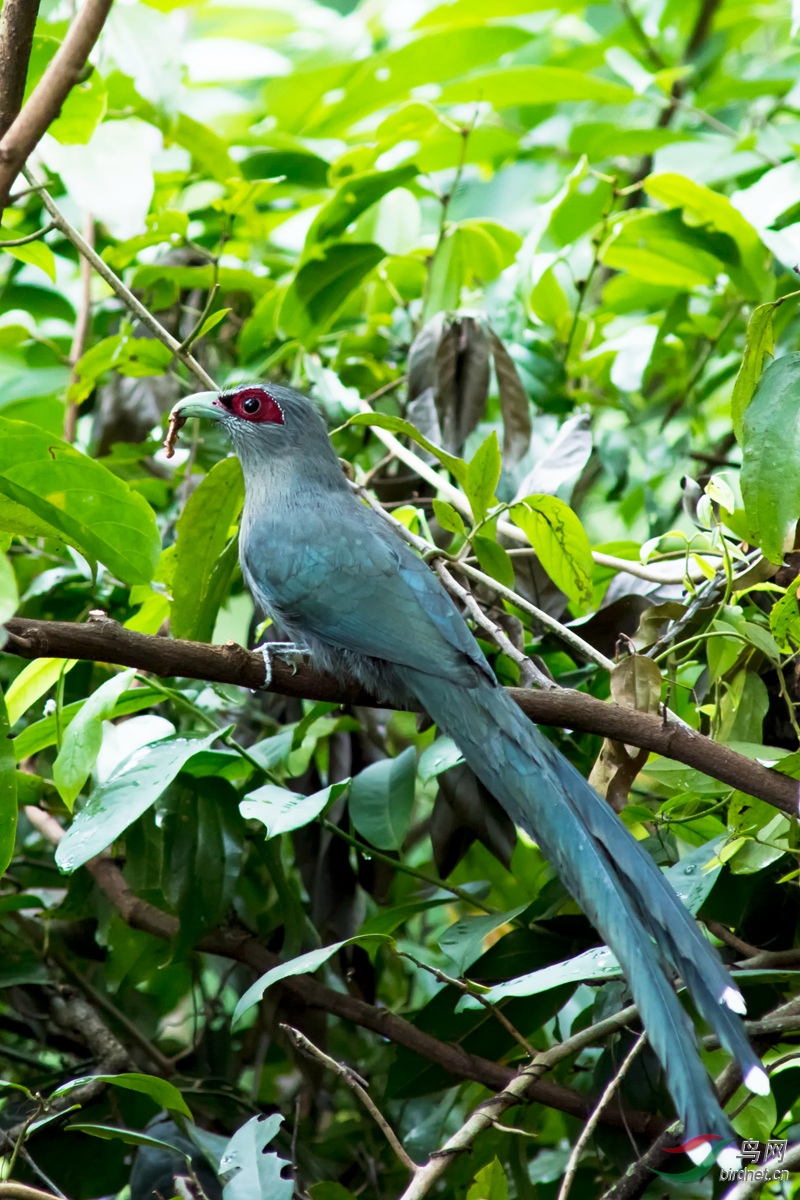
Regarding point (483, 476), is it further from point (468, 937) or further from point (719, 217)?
point (719, 217)

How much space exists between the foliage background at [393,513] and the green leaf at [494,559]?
0.5 inches

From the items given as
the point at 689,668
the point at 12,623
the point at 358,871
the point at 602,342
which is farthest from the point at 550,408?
the point at 12,623

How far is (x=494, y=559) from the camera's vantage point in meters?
2.59

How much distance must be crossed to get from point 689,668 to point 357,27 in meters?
3.02

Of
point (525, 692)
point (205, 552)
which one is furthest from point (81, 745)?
point (525, 692)

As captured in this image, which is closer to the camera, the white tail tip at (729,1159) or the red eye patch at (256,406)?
the white tail tip at (729,1159)

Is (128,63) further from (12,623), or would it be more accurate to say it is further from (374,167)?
(12,623)

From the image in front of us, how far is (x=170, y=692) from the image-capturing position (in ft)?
8.24

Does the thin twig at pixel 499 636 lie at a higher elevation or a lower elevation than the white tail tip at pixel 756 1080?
higher

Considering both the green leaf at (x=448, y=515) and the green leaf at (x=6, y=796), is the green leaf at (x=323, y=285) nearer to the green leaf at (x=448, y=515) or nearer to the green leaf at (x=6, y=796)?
the green leaf at (x=448, y=515)

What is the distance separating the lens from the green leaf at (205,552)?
2.54 metres

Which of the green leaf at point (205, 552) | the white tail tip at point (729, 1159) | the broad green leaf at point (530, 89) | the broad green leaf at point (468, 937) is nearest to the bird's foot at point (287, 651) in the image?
the green leaf at point (205, 552)

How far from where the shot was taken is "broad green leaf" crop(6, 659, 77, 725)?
96.9 inches

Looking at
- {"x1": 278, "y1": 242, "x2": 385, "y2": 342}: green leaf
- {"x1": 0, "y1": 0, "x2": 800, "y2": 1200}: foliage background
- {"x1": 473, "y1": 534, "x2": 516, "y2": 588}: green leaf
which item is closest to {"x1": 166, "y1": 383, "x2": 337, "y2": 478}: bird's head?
{"x1": 0, "y1": 0, "x2": 800, "y2": 1200}: foliage background
